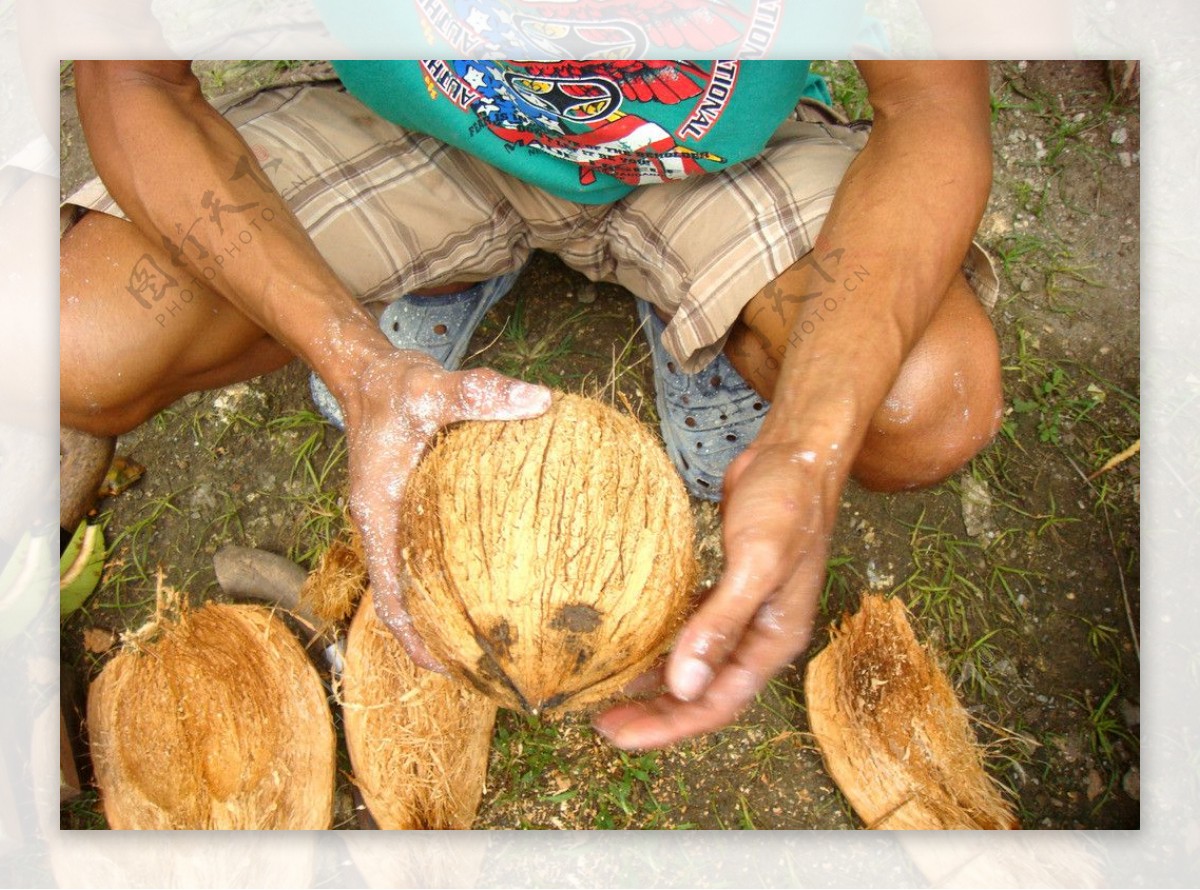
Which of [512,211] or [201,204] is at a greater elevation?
[201,204]

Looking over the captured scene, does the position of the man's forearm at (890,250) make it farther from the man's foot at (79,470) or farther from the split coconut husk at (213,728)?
the man's foot at (79,470)

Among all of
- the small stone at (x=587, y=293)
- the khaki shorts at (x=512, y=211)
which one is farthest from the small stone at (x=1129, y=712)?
the small stone at (x=587, y=293)

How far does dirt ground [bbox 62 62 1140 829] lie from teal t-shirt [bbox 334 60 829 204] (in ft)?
1.13

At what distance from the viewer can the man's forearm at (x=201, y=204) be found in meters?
1.16

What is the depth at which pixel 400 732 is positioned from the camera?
1.45m

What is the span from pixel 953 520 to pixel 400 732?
3.37ft

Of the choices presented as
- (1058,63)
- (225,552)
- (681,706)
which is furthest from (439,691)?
(1058,63)

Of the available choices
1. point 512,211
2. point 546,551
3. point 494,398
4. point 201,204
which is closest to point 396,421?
point 494,398

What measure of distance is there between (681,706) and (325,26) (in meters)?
1.02

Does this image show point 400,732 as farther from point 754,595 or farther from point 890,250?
point 890,250

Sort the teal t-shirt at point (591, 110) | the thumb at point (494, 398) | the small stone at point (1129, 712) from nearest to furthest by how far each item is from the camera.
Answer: the thumb at point (494, 398) → the teal t-shirt at point (591, 110) → the small stone at point (1129, 712)

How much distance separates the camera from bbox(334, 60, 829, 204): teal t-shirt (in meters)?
1.12

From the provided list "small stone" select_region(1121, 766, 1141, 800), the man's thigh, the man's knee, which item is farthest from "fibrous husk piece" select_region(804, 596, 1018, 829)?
the man's thigh

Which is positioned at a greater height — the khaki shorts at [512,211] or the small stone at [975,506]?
→ the khaki shorts at [512,211]
